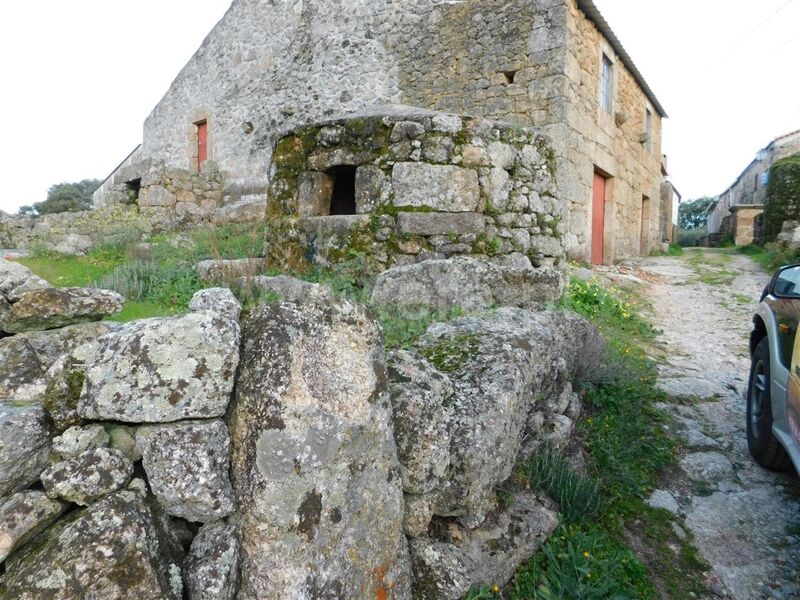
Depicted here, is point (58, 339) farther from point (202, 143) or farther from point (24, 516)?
point (202, 143)

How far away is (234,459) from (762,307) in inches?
150

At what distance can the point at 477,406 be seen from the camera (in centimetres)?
234

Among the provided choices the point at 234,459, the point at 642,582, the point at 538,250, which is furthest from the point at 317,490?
the point at 538,250

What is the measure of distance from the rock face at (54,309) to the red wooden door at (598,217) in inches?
395

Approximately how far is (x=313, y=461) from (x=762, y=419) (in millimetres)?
3276

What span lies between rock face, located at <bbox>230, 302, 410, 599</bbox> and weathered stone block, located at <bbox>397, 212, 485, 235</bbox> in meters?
3.06

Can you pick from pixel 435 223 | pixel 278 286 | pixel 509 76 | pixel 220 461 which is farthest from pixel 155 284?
pixel 509 76

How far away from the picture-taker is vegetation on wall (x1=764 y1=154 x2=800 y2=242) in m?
13.3

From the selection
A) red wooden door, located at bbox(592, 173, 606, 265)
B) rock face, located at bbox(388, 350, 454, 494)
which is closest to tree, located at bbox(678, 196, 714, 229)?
red wooden door, located at bbox(592, 173, 606, 265)

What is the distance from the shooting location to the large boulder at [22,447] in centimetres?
143

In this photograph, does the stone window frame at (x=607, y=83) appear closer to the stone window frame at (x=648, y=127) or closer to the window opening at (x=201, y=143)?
the stone window frame at (x=648, y=127)

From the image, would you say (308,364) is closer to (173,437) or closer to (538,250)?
(173,437)

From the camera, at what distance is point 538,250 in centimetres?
550

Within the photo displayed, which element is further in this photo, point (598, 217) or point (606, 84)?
point (598, 217)
